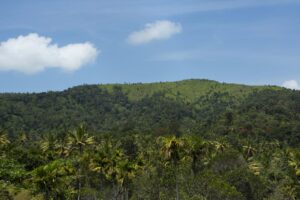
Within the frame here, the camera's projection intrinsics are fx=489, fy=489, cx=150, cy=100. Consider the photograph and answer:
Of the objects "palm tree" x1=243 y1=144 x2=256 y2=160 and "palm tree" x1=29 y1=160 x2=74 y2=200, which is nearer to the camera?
"palm tree" x1=29 y1=160 x2=74 y2=200

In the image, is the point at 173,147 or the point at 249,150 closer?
the point at 173,147

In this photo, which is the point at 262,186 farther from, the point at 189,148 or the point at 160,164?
the point at 189,148

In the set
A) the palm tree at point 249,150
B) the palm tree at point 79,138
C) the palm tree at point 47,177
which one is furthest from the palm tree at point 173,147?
the palm tree at point 249,150

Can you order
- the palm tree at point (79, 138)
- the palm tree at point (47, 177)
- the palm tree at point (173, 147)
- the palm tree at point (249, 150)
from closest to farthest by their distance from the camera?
the palm tree at point (47, 177) → the palm tree at point (173, 147) → the palm tree at point (79, 138) → the palm tree at point (249, 150)

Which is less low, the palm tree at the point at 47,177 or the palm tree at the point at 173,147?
the palm tree at the point at 173,147

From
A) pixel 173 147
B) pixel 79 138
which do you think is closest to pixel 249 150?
pixel 79 138

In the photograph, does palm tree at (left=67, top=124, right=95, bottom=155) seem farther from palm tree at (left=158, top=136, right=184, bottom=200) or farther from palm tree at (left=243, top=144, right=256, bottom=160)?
palm tree at (left=243, top=144, right=256, bottom=160)

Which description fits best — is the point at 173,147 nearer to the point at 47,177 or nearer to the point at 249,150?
the point at 47,177

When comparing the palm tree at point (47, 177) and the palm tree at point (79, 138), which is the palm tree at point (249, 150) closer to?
the palm tree at point (79, 138)

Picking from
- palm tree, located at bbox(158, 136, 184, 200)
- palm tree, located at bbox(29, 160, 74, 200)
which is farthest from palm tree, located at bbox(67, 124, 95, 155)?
palm tree, located at bbox(29, 160, 74, 200)

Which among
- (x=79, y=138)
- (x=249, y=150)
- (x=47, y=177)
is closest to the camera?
(x=47, y=177)

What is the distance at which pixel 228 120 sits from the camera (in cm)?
19975

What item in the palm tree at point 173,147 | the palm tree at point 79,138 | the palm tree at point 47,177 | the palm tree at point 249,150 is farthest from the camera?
the palm tree at point 249,150

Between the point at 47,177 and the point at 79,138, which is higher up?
the point at 79,138
